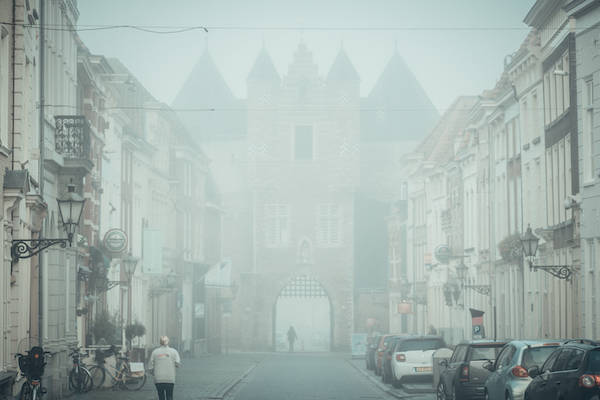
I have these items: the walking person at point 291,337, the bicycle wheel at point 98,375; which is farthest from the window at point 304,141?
the bicycle wheel at point 98,375

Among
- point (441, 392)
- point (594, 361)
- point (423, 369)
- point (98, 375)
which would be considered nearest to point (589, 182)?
point (441, 392)

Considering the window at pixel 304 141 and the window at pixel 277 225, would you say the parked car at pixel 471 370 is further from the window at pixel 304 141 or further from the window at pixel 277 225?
the window at pixel 304 141

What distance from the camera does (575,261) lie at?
29.7m

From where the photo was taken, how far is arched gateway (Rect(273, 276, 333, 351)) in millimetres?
83000

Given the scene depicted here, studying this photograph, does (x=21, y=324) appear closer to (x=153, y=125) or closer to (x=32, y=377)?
(x=32, y=377)

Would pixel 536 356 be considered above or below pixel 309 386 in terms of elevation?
above

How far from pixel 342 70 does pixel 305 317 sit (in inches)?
707

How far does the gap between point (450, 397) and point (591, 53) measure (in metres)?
9.24

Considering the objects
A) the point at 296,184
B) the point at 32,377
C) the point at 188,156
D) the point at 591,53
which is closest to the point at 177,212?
the point at 188,156

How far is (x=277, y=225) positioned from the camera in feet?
274

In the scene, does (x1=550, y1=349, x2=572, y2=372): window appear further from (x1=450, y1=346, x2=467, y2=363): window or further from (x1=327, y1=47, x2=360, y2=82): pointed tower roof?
(x1=327, y1=47, x2=360, y2=82): pointed tower roof

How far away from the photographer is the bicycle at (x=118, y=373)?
100 ft

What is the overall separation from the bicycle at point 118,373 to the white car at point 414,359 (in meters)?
6.96

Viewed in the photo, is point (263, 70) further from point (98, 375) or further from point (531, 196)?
point (98, 375)
